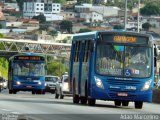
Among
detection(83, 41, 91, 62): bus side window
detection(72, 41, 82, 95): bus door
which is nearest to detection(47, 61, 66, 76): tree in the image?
detection(72, 41, 82, 95): bus door

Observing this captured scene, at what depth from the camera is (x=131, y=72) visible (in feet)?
124

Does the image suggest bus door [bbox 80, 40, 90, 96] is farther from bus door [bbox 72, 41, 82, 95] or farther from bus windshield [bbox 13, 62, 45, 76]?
bus windshield [bbox 13, 62, 45, 76]

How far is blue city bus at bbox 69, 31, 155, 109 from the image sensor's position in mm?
37781

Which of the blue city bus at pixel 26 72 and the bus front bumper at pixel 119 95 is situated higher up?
the bus front bumper at pixel 119 95

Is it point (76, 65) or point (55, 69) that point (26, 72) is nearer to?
point (76, 65)

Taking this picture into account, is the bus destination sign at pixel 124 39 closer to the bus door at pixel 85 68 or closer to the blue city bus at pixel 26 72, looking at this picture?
the bus door at pixel 85 68

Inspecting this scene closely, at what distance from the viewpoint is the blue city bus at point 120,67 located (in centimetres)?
3778

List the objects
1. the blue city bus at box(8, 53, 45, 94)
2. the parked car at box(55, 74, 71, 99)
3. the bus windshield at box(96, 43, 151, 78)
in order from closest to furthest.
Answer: the bus windshield at box(96, 43, 151, 78) < the parked car at box(55, 74, 71, 99) < the blue city bus at box(8, 53, 45, 94)

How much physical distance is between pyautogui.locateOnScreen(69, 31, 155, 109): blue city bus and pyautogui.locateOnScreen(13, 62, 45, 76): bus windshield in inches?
934

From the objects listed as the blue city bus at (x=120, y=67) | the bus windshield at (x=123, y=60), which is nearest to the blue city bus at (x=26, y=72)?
the blue city bus at (x=120, y=67)

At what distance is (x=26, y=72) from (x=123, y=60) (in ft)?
81.8

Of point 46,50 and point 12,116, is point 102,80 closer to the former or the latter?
point 12,116

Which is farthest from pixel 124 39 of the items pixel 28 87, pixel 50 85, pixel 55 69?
pixel 55 69

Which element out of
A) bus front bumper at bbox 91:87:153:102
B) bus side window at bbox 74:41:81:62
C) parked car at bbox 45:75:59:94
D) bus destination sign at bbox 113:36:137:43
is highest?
bus destination sign at bbox 113:36:137:43
